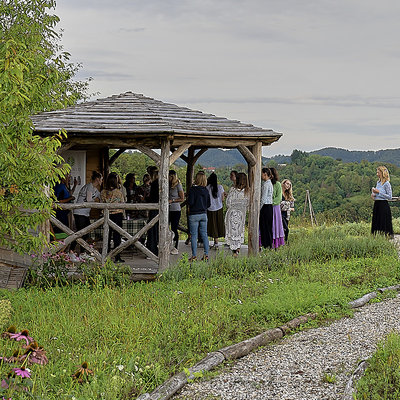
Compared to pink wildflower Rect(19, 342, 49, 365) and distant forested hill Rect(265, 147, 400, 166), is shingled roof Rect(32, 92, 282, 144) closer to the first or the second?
pink wildflower Rect(19, 342, 49, 365)

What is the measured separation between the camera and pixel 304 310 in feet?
26.8

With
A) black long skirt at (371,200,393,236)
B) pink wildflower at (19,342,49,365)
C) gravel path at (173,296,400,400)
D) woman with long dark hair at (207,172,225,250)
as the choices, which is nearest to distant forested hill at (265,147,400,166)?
black long skirt at (371,200,393,236)

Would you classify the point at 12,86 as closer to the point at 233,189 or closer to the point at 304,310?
the point at 304,310

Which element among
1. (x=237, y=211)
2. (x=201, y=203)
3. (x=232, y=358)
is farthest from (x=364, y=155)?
(x=232, y=358)

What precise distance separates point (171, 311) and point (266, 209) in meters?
5.69

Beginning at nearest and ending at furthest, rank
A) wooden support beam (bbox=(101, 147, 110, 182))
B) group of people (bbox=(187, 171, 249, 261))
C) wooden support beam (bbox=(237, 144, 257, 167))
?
group of people (bbox=(187, 171, 249, 261)) < wooden support beam (bbox=(237, 144, 257, 167)) < wooden support beam (bbox=(101, 147, 110, 182))

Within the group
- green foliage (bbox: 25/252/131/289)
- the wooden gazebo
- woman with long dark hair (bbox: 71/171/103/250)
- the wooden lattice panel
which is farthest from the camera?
woman with long dark hair (bbox: 71/171/103/250)

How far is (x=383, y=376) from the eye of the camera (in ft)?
18.5

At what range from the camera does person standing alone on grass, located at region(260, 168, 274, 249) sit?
12.6 metres

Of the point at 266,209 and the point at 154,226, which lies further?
the point at 266,209

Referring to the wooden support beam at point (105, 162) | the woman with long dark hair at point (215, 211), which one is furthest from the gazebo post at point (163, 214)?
the wooden support beam at point (105, 162)

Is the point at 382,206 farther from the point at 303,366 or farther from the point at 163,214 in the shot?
the point at 303,366

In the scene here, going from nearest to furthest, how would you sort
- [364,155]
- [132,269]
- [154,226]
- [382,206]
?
[132,269] → [154,226] → [382,206] → [364,155]

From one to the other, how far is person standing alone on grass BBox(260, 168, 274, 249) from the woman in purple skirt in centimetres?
13
